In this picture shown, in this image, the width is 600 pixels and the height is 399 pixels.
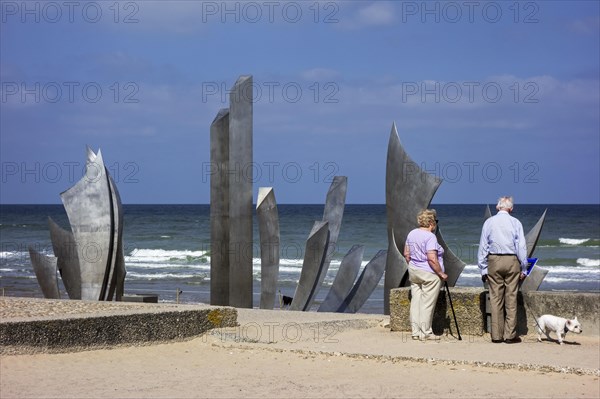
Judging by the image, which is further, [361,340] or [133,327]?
[361,340]

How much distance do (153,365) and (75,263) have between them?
6697 millimetres

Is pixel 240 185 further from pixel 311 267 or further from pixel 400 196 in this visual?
pixel 400 196

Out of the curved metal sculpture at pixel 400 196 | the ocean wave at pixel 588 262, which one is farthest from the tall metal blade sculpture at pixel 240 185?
the ocean wave at pixel 588 262

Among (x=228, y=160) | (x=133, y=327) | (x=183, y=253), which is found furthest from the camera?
(x=183, y=253)

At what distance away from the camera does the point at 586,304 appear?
29.5ft

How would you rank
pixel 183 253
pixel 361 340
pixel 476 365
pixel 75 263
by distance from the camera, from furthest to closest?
pixel 183 253 < pixel 75 263 < pixel 361 340 < pixel 476 365

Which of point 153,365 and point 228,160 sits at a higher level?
point 228,160

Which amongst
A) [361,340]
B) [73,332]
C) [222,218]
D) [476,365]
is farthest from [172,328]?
[222,218]

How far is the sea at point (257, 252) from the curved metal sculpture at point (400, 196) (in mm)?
3929

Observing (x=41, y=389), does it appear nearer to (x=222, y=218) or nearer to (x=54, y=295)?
(x=222, y=218)

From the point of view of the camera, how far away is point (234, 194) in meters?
12.5

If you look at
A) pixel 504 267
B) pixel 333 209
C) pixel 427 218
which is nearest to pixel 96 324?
pixel 427 218

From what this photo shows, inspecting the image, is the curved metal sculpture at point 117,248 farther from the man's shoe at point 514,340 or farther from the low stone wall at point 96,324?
the man's shoe at point 514,340

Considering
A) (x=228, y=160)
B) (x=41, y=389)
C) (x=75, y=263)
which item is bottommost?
(x=41, y=389)
